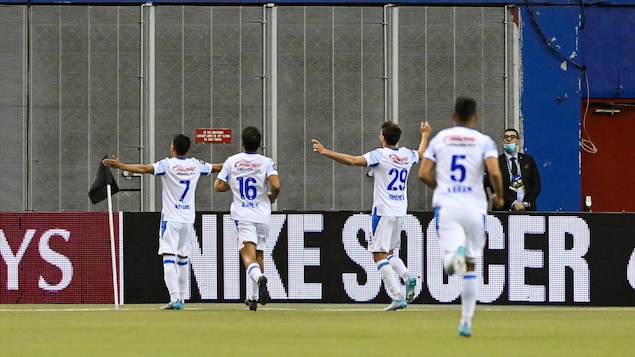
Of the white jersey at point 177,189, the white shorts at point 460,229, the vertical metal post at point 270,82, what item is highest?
the vertical metal post at point 270,82

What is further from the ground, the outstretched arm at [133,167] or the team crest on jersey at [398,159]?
the team crest on jersey at [398,159]

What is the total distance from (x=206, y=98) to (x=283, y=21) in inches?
72.5

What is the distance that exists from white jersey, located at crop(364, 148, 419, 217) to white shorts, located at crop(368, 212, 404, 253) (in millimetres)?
75

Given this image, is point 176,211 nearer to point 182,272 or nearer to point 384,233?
point 182,272

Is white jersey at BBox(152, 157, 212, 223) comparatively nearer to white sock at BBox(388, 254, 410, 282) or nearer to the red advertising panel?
the red advertising panel

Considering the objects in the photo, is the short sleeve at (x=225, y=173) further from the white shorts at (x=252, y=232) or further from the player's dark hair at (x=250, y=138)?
the white shorts at (x=252, y=232)

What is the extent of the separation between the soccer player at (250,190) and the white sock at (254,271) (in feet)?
0.25

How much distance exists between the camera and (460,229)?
1211 cm

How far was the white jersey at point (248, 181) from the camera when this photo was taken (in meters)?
16.9

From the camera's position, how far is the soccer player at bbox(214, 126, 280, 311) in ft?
55.5

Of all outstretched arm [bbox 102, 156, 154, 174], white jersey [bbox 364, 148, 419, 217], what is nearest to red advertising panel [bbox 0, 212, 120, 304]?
outstretched arm [bbox 102, 156, 154, 174]

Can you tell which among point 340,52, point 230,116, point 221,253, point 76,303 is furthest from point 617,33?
point 76,303

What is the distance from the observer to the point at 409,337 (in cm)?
1248

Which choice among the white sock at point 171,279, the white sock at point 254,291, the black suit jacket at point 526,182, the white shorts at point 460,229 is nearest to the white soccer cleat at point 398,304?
the white sock at point 254,291
